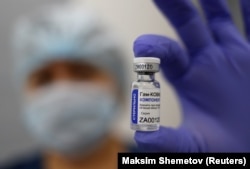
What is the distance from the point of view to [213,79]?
2.62 feet

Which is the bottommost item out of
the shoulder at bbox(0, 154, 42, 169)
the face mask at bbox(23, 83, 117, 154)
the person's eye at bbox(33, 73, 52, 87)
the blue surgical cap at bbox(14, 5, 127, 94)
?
the shoulder at bbox(0, 154, 42, 169)

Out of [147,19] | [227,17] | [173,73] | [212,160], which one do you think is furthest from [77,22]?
[212,160]

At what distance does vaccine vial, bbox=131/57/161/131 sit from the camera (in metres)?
0.70

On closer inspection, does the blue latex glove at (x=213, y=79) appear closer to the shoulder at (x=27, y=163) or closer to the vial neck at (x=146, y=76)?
the vial neck at (x=146, y=76)

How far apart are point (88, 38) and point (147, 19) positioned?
17 centimetres

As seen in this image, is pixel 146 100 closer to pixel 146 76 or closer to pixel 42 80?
pixel 146 76

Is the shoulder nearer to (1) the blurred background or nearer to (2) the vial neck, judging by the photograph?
(1) the blurred background

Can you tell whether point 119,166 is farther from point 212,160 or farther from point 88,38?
point 88,38

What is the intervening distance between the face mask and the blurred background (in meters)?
0.04

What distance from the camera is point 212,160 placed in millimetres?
782

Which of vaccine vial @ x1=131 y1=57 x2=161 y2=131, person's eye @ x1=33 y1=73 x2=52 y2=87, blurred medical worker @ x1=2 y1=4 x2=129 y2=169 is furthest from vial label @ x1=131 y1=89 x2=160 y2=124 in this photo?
person's eye @ x1=33 y1=73 x2=52 y2=87

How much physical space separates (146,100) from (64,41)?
11.2 inches

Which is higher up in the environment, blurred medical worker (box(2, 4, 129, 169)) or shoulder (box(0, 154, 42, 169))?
blurred medical worker (box(2, 4, 129, 169))

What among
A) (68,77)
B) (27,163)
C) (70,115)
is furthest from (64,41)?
(27,163)
